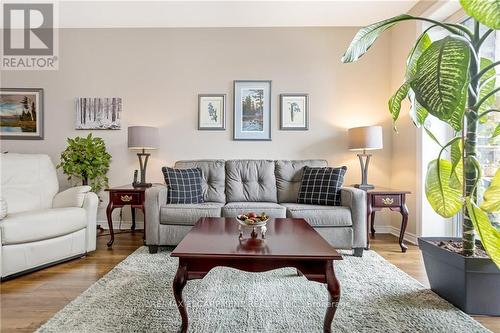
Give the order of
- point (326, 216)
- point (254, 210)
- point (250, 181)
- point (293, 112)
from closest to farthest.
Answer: point (326, 216), point (254, 210), point (250, 181), point (293, 112)

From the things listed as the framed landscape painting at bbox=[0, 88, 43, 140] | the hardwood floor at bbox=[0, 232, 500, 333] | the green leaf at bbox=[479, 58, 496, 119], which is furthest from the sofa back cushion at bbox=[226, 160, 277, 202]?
the framed landscape painting at bbox=[0, 88, 43, 140]

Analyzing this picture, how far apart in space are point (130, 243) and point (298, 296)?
2057mm

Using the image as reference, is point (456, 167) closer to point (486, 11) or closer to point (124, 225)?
point (486, 11)

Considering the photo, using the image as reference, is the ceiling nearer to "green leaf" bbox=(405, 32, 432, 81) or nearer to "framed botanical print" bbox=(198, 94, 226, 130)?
"framed botanical print" bbox=(198, 94, 226, 130)

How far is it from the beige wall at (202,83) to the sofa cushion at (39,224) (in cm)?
117

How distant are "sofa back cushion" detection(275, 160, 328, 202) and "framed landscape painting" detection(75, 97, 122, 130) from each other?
2259mm

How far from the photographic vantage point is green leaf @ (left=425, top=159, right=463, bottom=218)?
1501 mm

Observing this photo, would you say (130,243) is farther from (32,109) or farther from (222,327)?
(32,109)

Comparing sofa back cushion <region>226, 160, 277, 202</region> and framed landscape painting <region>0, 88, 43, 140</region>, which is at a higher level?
framed landscape painting <region>0, 88, 43, 140</region>

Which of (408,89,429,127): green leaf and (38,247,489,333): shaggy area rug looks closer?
(38,247,489,333): shaggy area rug

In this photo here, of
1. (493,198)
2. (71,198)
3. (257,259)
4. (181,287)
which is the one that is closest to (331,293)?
(257,259)

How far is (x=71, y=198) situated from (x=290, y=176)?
2.35 metres

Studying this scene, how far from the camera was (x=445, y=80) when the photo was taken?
3.80 ft

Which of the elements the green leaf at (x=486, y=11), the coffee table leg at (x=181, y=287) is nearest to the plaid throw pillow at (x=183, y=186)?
the coffee table leg at (x=181, y=287)
